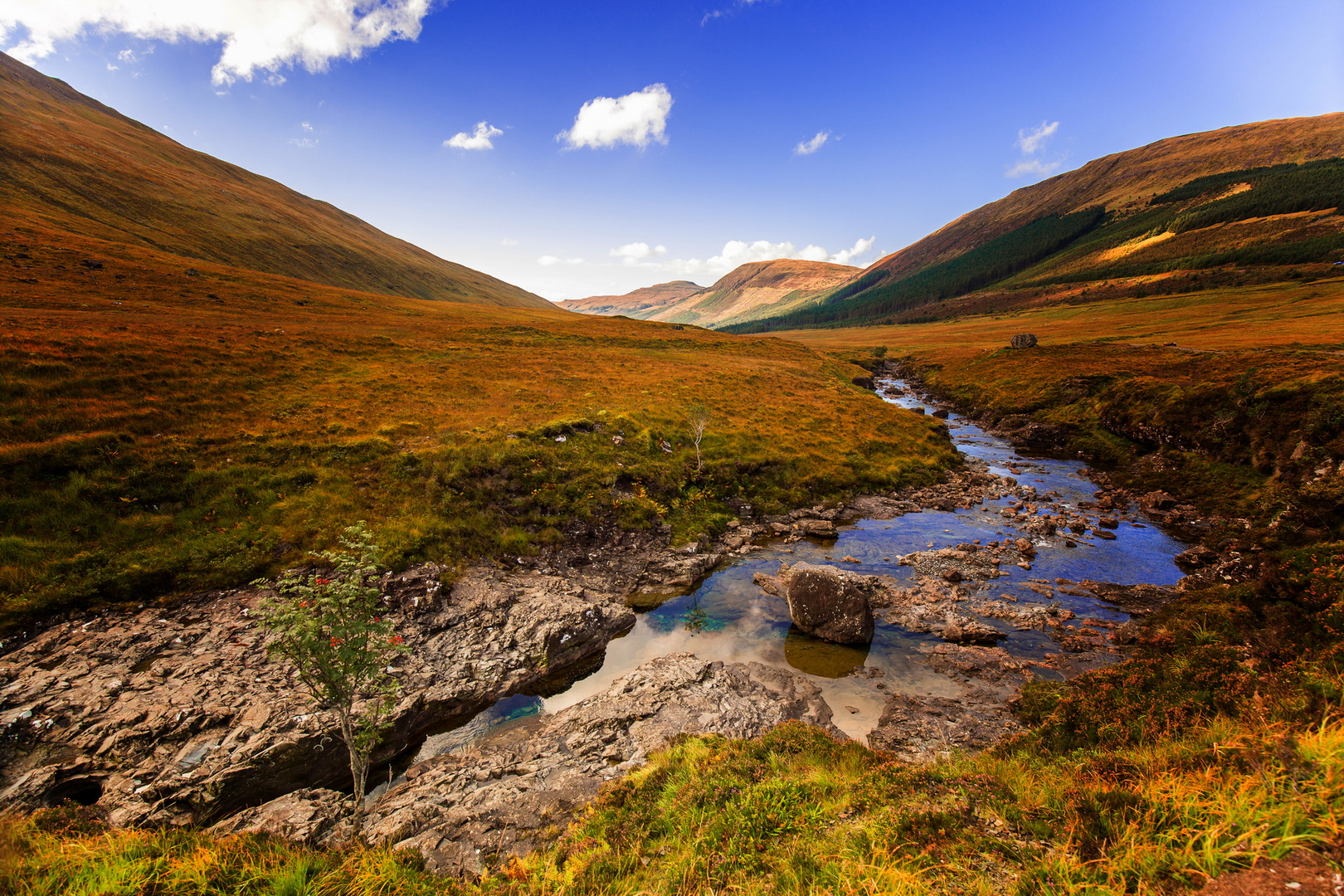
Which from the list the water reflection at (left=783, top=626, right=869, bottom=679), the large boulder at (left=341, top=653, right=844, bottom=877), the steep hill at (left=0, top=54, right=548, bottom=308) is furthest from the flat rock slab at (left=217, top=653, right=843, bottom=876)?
the steep hill at (left=0, top=54, right=548, bottom=308)

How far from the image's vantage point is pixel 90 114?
472ft

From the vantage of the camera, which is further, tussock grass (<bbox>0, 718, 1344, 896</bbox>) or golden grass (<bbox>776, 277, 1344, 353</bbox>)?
golden grass (<bbox>776, 277, 1344, 353</bbox>)

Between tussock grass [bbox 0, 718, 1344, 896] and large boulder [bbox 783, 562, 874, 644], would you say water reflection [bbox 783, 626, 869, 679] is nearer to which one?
large boulder [bbox 783, 562, 874, 644]

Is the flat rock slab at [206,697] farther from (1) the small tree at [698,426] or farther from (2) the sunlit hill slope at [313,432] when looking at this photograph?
(1) the small tree at [698,426]

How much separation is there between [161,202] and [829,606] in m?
151

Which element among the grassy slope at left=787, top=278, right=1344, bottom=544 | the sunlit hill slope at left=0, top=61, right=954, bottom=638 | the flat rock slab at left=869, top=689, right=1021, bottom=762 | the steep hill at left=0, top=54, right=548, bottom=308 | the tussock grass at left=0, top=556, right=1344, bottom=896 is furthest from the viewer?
the steep hill at left=0, top=54, right=548, bottom=308

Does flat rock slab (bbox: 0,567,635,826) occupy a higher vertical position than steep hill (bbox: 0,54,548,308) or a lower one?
lower

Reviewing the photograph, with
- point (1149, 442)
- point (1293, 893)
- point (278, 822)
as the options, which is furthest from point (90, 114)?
point (1149, 442)

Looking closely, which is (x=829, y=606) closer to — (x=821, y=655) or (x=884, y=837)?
(x=821, y=655)

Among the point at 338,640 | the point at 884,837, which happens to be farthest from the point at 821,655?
the point at 338,640

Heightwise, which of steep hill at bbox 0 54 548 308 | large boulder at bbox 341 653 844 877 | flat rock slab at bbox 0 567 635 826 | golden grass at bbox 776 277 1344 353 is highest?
steep hill at bbox 0 54 548 308

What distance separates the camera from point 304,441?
73.1ft

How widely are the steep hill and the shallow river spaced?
9023 cm

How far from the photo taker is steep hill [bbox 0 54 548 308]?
246ft
